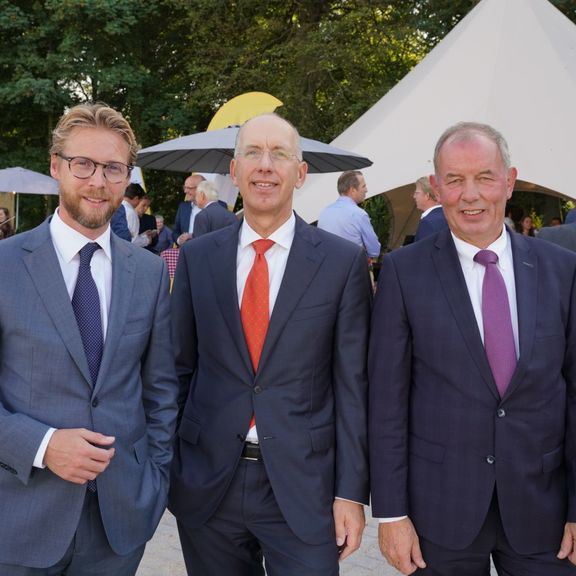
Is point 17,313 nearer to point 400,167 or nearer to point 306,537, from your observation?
point 306,537

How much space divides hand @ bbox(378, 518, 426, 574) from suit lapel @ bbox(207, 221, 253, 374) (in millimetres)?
698

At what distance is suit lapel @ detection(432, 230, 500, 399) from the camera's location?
241 cm

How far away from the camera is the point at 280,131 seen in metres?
2.66

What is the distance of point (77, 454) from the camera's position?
2127mm

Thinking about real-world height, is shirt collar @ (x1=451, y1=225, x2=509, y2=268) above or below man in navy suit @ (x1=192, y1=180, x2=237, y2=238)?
above

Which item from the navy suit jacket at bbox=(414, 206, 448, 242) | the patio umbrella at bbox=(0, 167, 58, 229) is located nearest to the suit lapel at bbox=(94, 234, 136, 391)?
the navy suit jacket at bbox=(414, 206, 448, 242)

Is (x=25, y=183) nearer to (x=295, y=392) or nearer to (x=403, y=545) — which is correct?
(x=295, y=392)

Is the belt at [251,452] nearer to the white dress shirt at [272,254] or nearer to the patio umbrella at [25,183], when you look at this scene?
the white dress shirt at [272,254]

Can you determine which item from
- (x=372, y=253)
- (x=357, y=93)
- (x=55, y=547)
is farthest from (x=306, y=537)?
(x=357, y=93)

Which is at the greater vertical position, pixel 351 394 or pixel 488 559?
pixel 351 394

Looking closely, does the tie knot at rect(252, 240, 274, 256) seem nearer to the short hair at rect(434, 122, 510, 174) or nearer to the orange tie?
the orange tie

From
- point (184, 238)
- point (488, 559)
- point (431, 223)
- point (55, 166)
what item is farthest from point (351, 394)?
point (184, 238)

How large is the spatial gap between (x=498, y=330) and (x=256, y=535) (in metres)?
1.07

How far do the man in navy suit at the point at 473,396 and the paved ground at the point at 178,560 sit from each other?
1.53m
